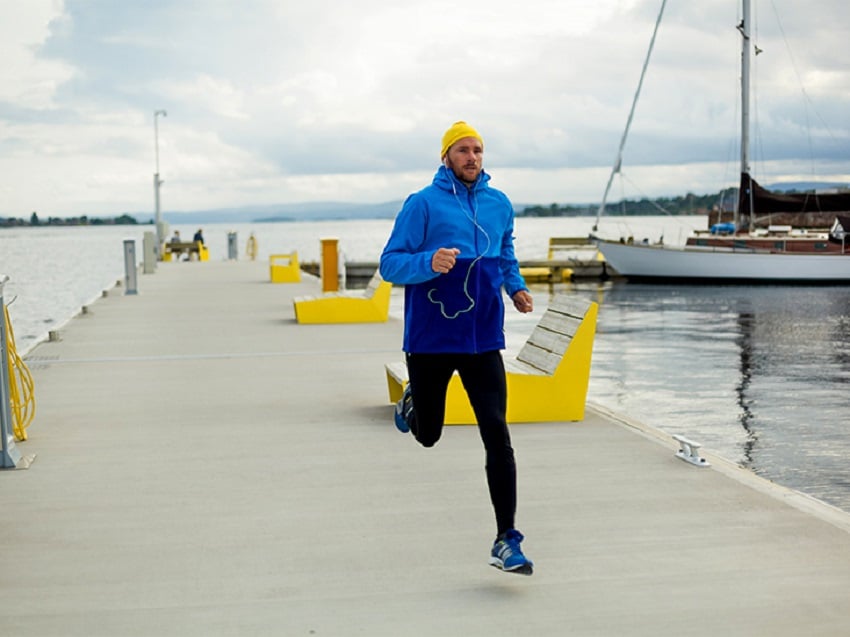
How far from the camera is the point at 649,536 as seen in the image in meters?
5.35

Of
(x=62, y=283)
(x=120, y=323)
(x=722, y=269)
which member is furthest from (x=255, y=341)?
(x=62, y=283)

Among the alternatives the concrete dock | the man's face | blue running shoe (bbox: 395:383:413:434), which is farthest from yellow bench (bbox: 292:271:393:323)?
the man's face

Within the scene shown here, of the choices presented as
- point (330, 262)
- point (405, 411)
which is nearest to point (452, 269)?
point (405, 411)

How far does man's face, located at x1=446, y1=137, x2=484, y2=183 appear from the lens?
4969 mm

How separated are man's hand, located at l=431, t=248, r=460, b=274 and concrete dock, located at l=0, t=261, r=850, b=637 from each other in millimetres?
1324

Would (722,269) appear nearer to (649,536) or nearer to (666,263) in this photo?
(666,263)

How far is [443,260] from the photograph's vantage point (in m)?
4.64

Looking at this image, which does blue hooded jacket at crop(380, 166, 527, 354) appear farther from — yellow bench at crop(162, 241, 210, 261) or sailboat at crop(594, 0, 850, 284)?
yellow bench at crop(162, 241, 210, 261)

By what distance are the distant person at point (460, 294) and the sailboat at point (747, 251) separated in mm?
40775

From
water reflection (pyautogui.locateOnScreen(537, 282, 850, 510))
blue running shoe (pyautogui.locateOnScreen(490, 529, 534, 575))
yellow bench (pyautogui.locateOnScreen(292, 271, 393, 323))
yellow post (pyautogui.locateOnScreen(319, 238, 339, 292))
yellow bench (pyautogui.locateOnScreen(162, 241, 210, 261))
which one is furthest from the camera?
yellow bench (pyautogui.locateOnScreen(162, 241, 210, 261))

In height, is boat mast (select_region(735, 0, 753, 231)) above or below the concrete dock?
above

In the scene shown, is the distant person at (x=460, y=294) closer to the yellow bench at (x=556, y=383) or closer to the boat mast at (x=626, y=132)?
the yellow bench at (x=556, y=383)

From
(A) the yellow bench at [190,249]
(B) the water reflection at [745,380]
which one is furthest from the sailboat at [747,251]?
(A) the yellow bench at [190,249]

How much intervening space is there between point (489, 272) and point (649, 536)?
1518 mm
